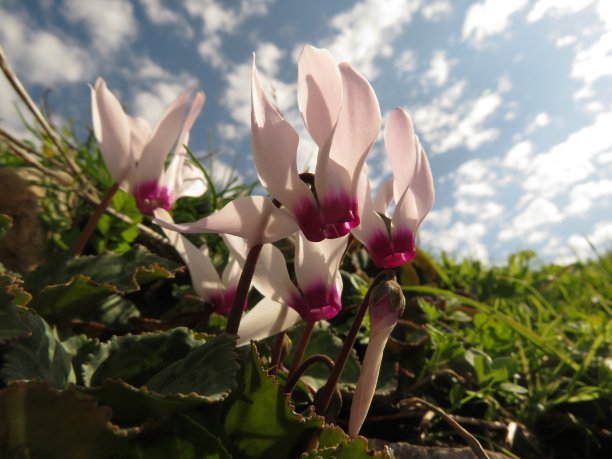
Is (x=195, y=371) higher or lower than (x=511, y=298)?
lower

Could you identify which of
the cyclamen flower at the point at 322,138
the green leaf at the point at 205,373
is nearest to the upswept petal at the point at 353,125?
the cyclamen flower at the point at 322,138

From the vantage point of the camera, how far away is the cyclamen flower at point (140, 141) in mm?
1265

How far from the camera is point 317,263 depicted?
0.87 metres

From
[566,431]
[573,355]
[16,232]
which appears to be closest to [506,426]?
[566,431]

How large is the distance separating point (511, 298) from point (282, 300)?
83.6 inches

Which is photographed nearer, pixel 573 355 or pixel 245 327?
pixel 245 327

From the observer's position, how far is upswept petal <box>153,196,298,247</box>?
686 mm

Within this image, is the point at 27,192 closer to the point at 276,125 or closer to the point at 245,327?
the point at 245,327

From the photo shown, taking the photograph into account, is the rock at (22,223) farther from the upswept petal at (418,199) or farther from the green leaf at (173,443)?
the upswept petal at (418,199)

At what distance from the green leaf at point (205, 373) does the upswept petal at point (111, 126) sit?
70 centimetres

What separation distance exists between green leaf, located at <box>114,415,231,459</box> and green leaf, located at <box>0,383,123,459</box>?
9cm

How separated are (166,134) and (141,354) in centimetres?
58

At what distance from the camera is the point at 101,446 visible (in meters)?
0.64

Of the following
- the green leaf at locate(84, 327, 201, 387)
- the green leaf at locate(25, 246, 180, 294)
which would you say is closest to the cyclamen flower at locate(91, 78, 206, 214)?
the green leaf at locate(25, 246, 180, 294)
